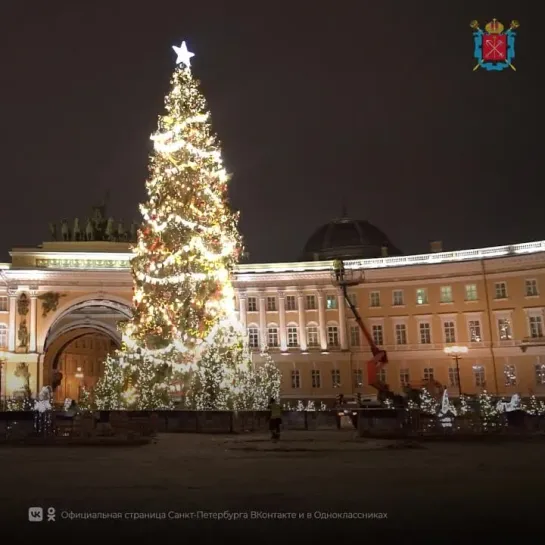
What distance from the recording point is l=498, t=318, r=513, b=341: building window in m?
57.7

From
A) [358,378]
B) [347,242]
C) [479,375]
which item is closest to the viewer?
[479,375]

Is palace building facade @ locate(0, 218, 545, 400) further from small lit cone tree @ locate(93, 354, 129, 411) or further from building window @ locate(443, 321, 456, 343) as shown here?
small lit cone tree @ locate(93, 354, 129, 411)

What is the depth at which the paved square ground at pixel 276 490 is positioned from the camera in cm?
793

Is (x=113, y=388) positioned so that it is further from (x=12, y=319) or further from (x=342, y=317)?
(x=342, y=317)

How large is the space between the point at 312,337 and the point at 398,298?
878cm

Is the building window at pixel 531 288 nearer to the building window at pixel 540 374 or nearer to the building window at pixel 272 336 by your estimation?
the building window at pixel 540 374

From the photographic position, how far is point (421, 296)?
6138cm

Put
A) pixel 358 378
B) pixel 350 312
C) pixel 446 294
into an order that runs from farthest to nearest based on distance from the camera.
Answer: pixel 350 312 < pixel 358 378 < pixel 446 294

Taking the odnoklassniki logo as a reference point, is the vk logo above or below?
below

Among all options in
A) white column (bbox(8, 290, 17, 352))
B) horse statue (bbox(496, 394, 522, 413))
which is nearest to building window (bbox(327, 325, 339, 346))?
white column (bbox(8, 290, 17, 352))

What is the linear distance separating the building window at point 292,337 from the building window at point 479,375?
52.7 feet

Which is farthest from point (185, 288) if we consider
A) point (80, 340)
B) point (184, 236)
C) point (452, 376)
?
point (80, 340)

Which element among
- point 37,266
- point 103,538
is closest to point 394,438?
point 103,538

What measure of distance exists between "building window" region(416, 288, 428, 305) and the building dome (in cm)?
1187
